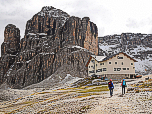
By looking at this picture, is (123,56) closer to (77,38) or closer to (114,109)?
(114,109)

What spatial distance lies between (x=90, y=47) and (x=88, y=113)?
551ft

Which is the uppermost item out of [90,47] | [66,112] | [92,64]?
[90,47]

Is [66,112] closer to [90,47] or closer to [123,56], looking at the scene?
[123,56]

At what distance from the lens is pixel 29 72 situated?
182625mm

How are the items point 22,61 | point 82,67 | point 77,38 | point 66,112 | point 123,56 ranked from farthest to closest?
point 22,61, point 77,38, point 82,67, point 123,56, point 66,112

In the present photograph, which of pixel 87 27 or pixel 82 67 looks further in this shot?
pixel 87 27

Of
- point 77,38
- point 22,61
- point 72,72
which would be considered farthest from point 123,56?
point 22,61

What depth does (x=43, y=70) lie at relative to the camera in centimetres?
17838

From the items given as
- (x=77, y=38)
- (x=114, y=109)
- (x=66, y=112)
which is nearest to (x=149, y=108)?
(x=114, y=109)

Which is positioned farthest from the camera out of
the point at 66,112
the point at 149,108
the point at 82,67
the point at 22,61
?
the point at 22,61

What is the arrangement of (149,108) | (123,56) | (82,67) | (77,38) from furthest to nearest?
1. (77,38)
2. (82,67)
3. (123,56)
4. (149,108)

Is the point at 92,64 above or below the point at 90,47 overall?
below

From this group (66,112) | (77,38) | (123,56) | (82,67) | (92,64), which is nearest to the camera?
(66,112)

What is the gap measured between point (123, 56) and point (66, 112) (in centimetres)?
5996
